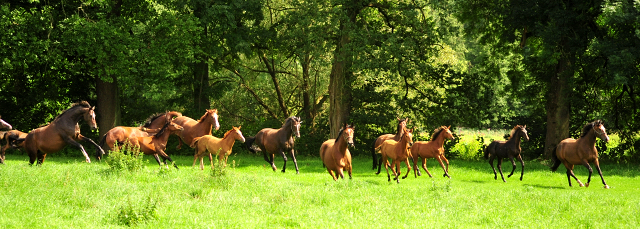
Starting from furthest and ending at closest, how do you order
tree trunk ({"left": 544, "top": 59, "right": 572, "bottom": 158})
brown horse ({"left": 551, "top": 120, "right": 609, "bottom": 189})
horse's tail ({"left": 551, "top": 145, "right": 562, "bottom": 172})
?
1. tree trunk ({"left": 544, "top": 59, "right": 572, "bottom": 158})
2. horse's tail ({"left": 551, "top": 145, "right": 562, "bottom": 172})
3. brown horse ({"left": 551, "top": 120, "right": 609, "bottom": 189})

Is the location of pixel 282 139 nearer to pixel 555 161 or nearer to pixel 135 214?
pixel 555 161

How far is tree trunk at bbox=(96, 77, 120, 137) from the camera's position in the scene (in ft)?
90.4

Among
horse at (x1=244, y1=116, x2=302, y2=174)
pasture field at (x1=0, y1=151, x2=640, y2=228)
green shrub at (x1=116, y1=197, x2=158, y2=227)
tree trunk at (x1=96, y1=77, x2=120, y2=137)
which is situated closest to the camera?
green shrub at (x1=116, y1=197, x2=158, y2=227)

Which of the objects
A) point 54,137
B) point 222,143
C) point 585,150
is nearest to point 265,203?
point 222,143

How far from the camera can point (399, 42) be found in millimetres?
27594

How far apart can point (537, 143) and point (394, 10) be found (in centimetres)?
1050

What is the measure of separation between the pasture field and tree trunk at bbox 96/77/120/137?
38.1 feet

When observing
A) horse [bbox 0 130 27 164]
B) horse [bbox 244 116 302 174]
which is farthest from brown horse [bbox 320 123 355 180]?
horse [bbox 0 130 27 164]

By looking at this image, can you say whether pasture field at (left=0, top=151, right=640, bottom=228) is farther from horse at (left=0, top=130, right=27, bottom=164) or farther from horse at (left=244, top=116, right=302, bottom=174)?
horse at (left=244, top=116, right=302, bottom=174)

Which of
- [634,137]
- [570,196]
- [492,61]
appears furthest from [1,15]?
[634,137]

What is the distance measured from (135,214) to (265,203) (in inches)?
115

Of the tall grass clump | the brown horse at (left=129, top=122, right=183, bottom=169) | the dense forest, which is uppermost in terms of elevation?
the dense forest

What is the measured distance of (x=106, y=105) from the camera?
27641 mm

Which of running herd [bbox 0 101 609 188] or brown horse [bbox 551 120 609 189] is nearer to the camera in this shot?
running herd [bbox 0 101 609 188]
